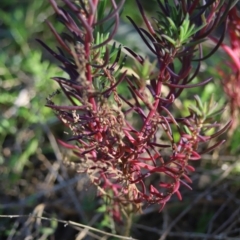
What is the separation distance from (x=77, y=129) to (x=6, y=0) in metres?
1.32

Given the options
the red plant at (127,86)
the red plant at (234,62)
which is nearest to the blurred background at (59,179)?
the red plant at (234,62)

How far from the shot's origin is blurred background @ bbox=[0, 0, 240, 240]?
1391 mm

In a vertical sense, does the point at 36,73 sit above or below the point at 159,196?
above

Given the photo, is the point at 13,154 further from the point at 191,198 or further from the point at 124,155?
the point at 124,155

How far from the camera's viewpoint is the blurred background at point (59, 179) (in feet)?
4.56

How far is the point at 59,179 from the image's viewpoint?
1.54m

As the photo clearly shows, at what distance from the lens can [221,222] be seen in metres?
1.45

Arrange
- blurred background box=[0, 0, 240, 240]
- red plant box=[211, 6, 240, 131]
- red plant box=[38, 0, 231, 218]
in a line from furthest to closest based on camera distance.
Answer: blurred background box=[0, 0, 240, 240]
red plant box=[211, 6, 240, 131]
red plant box=[38, 0, 231, 218]

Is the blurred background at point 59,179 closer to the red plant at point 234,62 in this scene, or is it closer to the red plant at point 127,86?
the red plant at point 234,62

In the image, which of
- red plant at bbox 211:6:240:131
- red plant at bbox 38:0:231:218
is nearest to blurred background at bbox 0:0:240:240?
red plant at bbox 211:6:240:131

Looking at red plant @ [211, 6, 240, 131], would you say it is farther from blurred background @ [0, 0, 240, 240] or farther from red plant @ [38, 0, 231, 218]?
red plant @ [38, 0, 231, 218]

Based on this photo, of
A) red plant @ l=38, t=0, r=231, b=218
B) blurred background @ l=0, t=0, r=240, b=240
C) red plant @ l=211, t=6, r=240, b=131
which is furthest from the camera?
blurred background @ l=0, t=0, r=240, b=240

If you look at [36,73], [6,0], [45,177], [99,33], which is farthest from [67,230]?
[6,0]

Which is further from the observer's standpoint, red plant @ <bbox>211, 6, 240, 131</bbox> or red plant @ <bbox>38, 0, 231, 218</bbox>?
red plant @ <bbox>211, 6, 240, 131</bbox>
